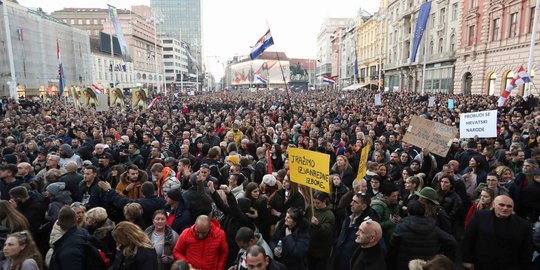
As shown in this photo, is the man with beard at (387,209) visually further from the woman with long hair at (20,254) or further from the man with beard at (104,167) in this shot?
the man with beard at (104,167)

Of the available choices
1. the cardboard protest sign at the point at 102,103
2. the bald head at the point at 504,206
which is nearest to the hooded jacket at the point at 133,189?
the bald head at the point at 504,206

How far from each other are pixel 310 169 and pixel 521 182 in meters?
3.18

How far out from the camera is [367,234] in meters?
3.29

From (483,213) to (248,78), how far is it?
10882 cm

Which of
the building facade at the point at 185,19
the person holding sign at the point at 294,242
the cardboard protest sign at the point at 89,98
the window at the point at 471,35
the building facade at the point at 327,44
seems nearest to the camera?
the person holding sign at the point at 294,242

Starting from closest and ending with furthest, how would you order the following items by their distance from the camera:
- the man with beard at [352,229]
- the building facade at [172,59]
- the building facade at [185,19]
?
the man with beard at [352,229] → the building facade at [172,59] → the building facade at [185,19]

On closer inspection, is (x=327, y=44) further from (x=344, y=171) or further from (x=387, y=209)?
(x=387, y=209)

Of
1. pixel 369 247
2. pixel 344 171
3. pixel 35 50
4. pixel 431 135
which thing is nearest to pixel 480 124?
pixel 431 135

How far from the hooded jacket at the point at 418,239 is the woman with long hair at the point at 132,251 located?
250 centimetres

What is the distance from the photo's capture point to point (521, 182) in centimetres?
515

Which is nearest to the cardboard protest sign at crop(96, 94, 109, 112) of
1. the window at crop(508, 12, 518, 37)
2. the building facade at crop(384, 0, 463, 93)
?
the building facade at crop(384, 0, 463, 93)

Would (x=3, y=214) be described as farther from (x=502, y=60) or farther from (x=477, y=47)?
(x=477, y=47)

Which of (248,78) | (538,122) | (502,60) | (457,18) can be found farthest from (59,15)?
(538,122)

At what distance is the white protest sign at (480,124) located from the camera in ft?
25.4
